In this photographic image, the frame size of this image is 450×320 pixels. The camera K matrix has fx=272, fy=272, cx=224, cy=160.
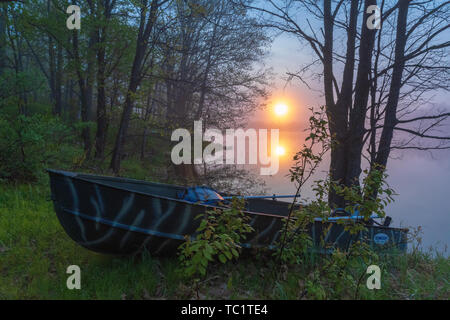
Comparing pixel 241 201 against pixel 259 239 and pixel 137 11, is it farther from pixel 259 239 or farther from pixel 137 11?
pixel 137 11

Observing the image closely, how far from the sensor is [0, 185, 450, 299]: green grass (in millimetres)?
3486

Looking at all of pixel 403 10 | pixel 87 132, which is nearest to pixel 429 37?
pixel 403 10

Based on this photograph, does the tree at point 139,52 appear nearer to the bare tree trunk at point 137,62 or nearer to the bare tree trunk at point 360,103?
the bare tree trunk at point 137,62

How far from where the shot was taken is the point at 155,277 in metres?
3.85

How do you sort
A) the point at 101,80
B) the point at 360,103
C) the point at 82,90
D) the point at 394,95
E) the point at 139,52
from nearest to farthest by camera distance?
the point at 360,103 → the point at 394,95 → the point at 139,52 → the point at 101,80 → the point at 82,90

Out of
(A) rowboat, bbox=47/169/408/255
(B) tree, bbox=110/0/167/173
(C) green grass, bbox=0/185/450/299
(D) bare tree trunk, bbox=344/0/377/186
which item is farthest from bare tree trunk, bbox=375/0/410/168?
(B) tree, bbox=110/0/167/173

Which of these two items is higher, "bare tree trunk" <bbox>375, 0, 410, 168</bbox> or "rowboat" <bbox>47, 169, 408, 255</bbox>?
"bare tree trunk" <bbox>375, 0, 410, 168</bbox>

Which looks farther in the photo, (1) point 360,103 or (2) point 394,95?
(2) point 394,95

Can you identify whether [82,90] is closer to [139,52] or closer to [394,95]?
[139,52]

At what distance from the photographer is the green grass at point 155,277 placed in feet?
11.4

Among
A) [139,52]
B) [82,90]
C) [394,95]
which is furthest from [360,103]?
[82,90]

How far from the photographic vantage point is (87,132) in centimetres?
1258

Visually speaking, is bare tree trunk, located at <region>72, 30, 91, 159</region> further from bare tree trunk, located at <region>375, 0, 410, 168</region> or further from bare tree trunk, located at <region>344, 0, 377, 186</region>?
bare tree trunk, located at <region>375, 0, 410, 168</region>

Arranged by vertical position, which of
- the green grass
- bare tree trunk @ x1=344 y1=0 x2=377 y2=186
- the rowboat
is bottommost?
the green grass
